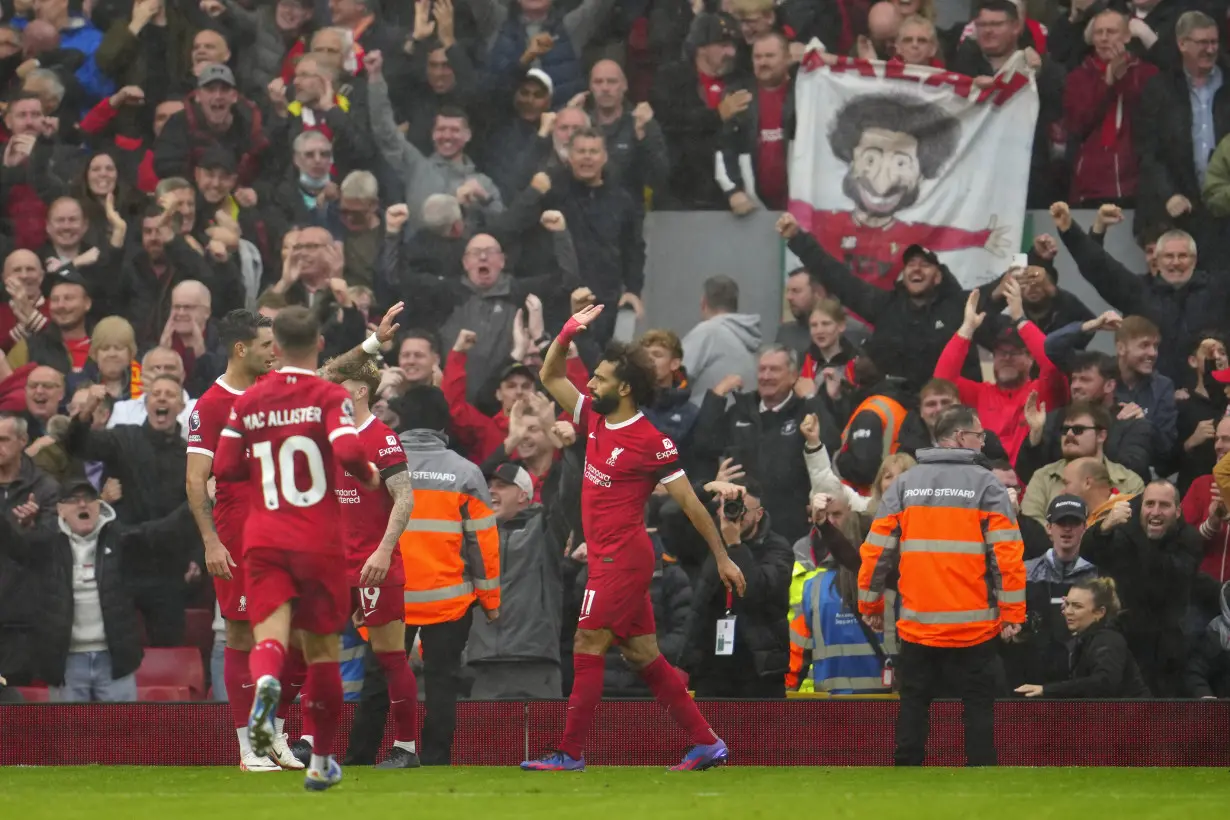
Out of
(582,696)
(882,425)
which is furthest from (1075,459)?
(582,696)

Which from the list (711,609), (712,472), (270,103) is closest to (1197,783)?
(711,609)

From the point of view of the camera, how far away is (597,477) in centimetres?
1089

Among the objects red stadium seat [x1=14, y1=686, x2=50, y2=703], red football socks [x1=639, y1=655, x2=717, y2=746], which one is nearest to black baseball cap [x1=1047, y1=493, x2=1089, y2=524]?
red football socks [x1=639, y1=655, x2=717, y2=746]

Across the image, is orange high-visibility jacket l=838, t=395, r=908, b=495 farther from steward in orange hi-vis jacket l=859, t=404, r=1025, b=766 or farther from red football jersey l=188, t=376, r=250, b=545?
red football jersey l=188, t=376, r=250, b=545

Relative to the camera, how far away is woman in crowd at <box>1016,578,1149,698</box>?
480 inches

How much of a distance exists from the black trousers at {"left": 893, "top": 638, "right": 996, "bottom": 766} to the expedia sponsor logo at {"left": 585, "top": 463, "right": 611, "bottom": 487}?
2.00 meters

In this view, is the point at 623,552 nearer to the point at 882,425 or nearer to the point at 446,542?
the point at 446,542

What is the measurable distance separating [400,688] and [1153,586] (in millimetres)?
4777

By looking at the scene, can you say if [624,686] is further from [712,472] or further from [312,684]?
[312,684]

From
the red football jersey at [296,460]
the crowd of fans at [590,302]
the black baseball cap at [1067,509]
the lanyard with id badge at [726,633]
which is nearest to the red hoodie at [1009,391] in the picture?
the crowd of fans at [590,302]

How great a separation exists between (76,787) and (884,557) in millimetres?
4510

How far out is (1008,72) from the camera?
16531mm

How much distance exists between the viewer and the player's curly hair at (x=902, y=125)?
16.8m

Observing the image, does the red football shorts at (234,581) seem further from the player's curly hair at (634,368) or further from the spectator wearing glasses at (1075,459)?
the spectator wearing glasses at (1075,459)
